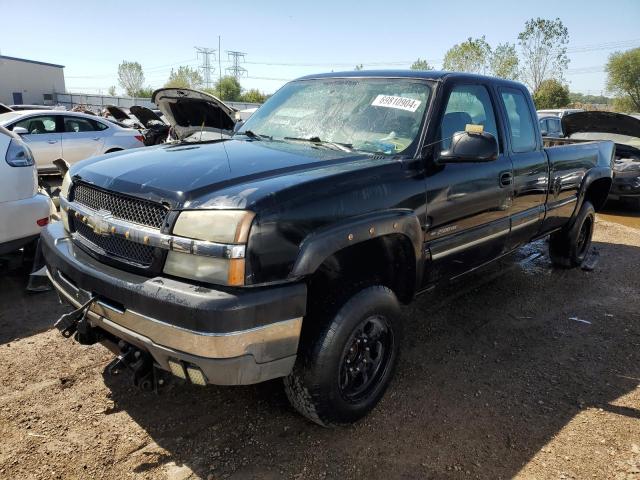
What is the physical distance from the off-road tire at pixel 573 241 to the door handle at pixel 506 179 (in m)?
2.19

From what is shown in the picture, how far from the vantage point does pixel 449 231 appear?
3184 millimetres

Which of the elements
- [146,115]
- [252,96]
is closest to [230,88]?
[252,96]

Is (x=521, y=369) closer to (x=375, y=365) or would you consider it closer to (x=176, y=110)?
(x=375, y=365)

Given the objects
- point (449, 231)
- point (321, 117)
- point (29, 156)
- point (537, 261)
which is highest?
point (321, 117)

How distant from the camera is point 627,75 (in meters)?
52.9

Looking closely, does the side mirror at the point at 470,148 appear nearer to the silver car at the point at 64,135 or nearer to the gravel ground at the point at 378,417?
the gravel ground at the point at 378,417

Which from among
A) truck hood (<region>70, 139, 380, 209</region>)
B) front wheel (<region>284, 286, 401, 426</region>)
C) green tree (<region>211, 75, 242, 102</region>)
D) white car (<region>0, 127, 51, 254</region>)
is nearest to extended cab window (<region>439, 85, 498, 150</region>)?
truck hood (<region>70, 139, 380, 209</region>)

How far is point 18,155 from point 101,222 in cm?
239

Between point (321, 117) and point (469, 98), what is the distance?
1.12 metres

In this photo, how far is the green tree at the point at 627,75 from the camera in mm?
52281

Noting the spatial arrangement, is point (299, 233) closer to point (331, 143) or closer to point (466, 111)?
point (331, 143)

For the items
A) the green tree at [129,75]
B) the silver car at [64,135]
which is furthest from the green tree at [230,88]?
the silver car at [64,135]

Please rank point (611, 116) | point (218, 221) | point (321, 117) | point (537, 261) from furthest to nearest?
point (611, 116), point (537, 261), point (321, 117), point (218, 221)

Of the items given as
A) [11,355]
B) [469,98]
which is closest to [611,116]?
[469,98]
